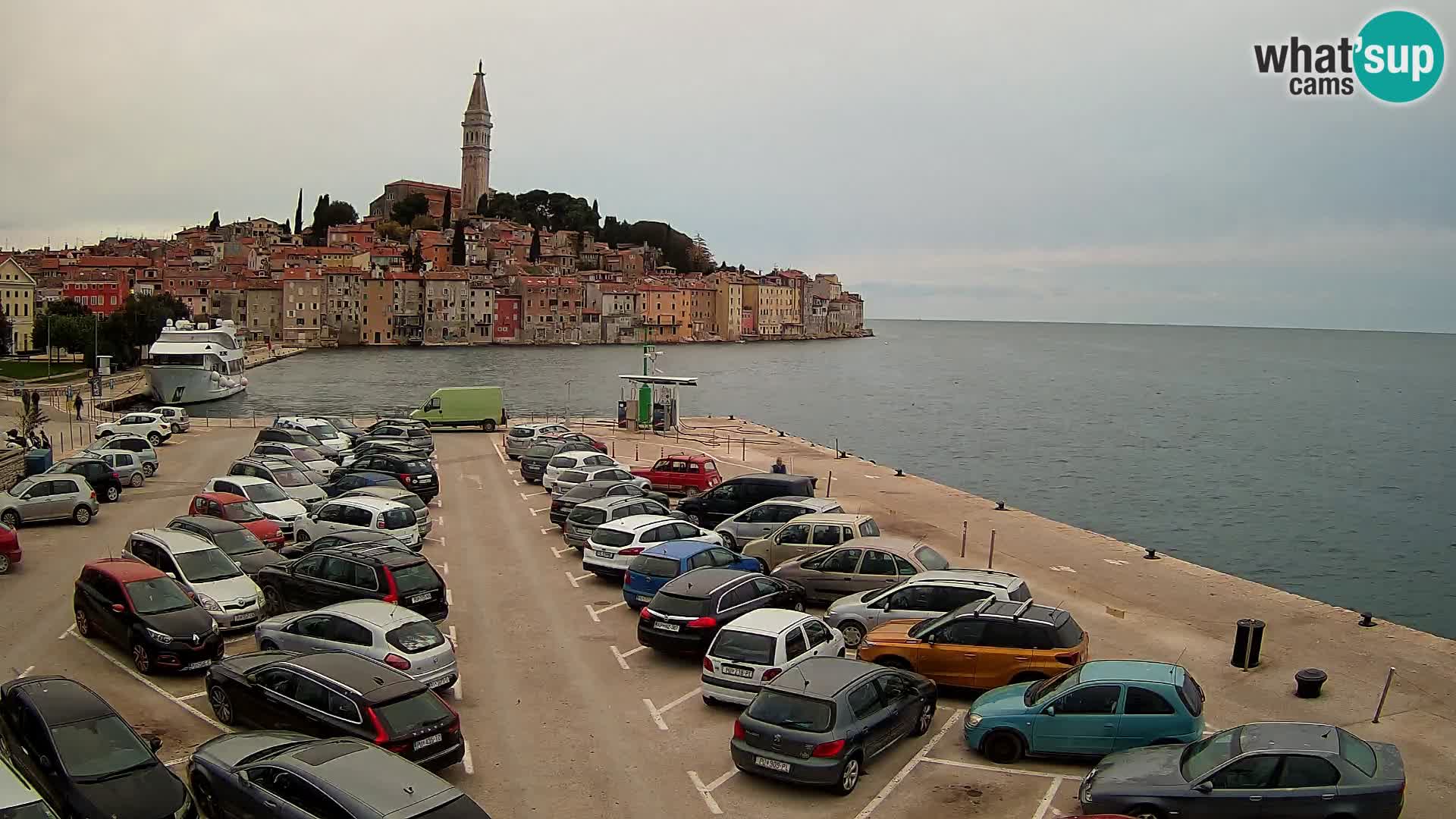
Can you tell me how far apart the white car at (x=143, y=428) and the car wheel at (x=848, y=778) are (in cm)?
3074

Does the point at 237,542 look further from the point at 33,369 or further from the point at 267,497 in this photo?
the point at 33,369

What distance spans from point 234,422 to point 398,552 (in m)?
35.9

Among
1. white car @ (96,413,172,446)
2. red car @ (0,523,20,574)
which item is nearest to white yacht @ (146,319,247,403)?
white car @ (96,413,172,446)

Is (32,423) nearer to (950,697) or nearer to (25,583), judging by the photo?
(25,583)

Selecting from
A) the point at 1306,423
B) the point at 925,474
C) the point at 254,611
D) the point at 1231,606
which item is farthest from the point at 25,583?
the point at 1306,423

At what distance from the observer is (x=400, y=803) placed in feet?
24.2

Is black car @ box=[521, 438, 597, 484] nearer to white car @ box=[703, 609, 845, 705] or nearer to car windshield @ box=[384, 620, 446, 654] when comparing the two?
car windshield @ box=[384, 620, 446, 654]

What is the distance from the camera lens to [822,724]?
969 cm

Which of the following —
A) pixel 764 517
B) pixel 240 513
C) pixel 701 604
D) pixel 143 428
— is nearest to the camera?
pixel 701 604

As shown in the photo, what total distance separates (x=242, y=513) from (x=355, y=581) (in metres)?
6.82

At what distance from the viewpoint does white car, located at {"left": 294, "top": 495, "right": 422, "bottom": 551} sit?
19.2 metres

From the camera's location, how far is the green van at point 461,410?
43688 millimetres

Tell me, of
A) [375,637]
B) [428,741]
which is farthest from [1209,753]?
[375,637]

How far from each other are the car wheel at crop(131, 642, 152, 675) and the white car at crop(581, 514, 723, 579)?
6.81 meters
